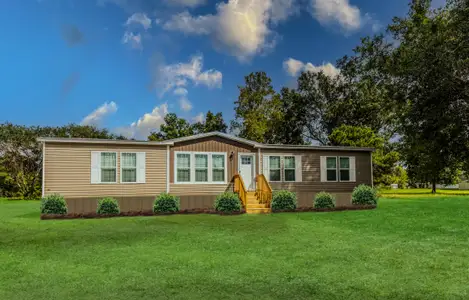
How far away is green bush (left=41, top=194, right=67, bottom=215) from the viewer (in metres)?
12.3

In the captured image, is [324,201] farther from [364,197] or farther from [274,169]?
[274,169]

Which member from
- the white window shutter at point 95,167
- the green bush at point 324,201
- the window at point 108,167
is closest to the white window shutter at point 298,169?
the green bush at point 324,201

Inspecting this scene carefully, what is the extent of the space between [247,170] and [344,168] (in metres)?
5.07

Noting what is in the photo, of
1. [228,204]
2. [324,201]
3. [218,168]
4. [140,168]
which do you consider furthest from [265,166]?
[140,168]

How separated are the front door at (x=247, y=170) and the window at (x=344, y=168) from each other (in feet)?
15.2

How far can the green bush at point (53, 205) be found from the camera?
40.3 ft

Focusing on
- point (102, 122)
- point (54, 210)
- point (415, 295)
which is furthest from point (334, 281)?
point (102, 122)

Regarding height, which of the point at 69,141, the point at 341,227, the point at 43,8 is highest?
the point at 43,8

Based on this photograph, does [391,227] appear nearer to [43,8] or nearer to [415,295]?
[415,295]

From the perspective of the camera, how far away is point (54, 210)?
40.6ft

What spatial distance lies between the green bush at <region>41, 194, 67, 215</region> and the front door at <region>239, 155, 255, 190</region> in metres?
→ 7.44

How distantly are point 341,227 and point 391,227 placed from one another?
4.25 ft

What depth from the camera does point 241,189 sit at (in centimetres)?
1483

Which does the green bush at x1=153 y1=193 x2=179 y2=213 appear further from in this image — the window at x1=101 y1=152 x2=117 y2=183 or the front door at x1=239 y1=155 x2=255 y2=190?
the front door at x1=239 y1=155 x2=255 y2=190
